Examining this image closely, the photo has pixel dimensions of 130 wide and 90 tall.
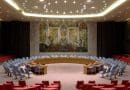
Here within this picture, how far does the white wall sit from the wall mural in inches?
21.1

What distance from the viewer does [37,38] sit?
38.6 metres

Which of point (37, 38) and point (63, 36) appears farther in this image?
point (63, 36)

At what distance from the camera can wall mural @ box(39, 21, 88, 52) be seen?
39000 mm

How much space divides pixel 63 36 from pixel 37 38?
3.48 meters

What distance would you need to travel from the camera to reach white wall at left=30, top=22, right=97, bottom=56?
3841 centimetres

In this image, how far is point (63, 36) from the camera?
39656 mm

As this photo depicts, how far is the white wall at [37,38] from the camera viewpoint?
38.4m

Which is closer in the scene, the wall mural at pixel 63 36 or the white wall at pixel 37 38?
the white wall at pixel 37 38

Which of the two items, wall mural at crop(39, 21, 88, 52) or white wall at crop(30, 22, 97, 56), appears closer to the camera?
white wall at crop(30, 22, 97, 56)

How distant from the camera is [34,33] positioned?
126 feet

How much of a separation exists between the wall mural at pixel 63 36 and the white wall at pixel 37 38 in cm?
54

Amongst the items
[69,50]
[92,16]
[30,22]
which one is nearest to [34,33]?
[30,22]

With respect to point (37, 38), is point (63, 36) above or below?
above

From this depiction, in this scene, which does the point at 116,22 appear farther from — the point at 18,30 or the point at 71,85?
the point at 71,85
